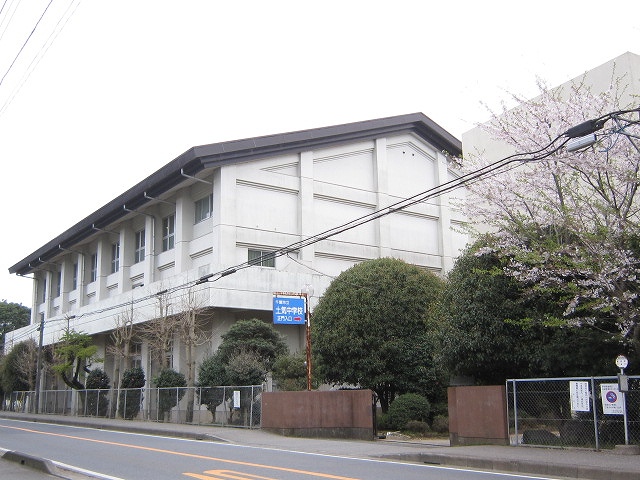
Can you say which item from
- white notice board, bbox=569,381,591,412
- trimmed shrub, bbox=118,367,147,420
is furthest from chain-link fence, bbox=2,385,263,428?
white notice board, bbox=569,381,591,412

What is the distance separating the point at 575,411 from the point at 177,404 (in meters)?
20.4

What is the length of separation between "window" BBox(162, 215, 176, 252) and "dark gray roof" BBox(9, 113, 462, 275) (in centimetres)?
184

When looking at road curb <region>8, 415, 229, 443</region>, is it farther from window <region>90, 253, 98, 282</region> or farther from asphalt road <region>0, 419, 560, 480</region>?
window <region>90, 253, 98, 282</region>

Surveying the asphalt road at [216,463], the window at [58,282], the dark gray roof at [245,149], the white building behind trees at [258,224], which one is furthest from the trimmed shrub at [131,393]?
the window at [58,282]

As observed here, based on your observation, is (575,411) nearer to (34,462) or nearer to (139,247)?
(34,462)

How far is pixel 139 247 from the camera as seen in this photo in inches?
1775

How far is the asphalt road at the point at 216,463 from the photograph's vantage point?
39.8 ft

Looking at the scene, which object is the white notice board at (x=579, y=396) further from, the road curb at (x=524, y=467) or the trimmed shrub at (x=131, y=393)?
the trimmed shrub at (x=131, y=393)

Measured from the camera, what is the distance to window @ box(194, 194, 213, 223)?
37750 mm

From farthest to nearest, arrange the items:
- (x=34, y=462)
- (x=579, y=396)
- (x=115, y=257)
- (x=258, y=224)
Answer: (x=115, y=257) < (x=258, y=224) < (x=579, y=396) < (x=34, y=462)

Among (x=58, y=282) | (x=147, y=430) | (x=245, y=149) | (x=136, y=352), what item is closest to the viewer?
(x=147, y=430)

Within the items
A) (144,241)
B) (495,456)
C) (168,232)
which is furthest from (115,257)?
(495,456)

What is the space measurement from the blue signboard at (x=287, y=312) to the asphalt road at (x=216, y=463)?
9.23m

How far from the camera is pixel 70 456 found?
16.2m
